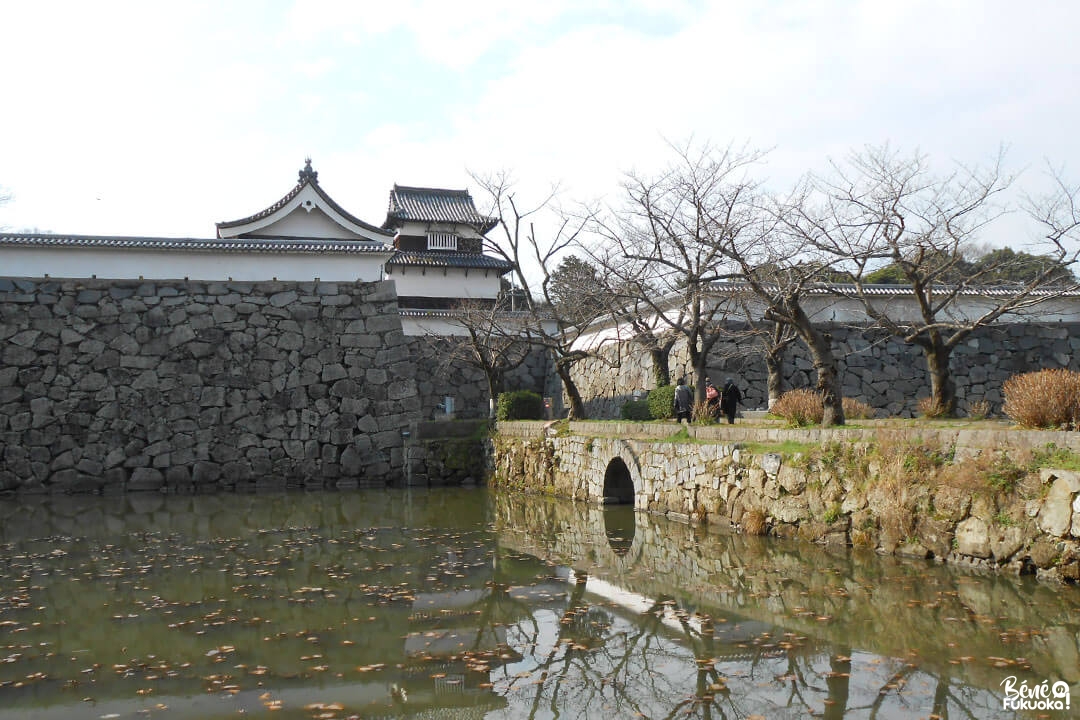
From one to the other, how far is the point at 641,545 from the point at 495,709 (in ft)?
18.2

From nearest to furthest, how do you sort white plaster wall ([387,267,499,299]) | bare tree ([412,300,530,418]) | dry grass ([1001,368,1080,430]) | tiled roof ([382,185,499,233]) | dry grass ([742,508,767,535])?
dry grass ([1001,368,1080,430]) → dry grass ([742,508,767,535]) → bare tree ([412,300,530,418]) → white plaster wall ([387,267,499,299]) → tiled roof ([382,185,499,233])

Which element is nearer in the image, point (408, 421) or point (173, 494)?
point (173, 494)

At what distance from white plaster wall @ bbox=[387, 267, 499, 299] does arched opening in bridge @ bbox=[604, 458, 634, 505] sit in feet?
62.6

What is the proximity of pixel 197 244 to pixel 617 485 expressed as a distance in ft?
40.0

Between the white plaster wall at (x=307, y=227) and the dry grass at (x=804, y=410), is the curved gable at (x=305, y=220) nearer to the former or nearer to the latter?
the white plaster wall at (x=307, y=227)

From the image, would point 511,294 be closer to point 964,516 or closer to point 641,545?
point 641,545

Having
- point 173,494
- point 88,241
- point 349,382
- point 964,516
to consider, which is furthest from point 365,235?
point 964,516

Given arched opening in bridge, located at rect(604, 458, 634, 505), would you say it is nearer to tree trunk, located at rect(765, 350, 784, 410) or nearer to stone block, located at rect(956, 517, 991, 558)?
tree trunk, located at rect(765, 350, 784, 410)

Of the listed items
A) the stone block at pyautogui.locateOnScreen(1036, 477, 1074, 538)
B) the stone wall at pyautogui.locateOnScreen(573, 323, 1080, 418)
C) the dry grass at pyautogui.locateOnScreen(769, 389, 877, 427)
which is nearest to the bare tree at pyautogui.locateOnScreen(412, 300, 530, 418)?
the stone wall at pyautogui.locateOnScreen(573, 323, 1080, 418)

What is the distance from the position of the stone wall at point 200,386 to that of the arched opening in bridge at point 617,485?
753cm

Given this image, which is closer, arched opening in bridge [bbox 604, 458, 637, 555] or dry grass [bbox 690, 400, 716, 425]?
arched opening in bridge [bbox 604, 458, 637, 555]

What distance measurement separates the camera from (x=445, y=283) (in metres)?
33.6

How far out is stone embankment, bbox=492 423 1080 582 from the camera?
7.12m

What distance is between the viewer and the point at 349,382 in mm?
20797
